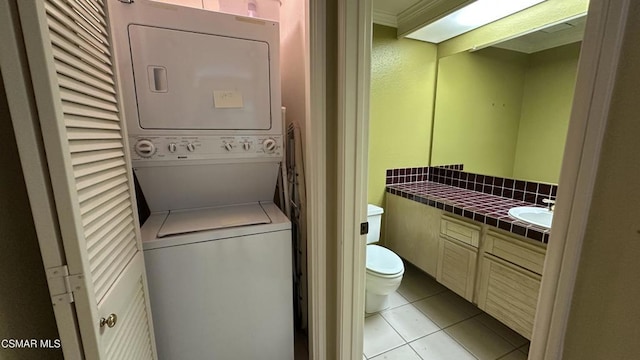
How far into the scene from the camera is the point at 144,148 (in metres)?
1.27

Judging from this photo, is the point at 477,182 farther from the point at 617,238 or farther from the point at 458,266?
the point at 617,238

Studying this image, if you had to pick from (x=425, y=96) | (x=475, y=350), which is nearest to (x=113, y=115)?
(x=475, y=350)

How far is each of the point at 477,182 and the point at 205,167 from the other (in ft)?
7.61

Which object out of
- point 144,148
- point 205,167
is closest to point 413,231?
point 205,167

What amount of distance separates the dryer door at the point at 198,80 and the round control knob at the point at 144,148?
8 centimetres

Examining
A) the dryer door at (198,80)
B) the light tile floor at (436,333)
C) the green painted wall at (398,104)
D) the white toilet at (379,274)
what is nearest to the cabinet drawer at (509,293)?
the light tile floor at (436,333)

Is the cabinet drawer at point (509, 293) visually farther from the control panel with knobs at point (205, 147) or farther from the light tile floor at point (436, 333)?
the control panel with knobs at point (205, 147)

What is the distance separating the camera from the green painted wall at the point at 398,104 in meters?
2.41

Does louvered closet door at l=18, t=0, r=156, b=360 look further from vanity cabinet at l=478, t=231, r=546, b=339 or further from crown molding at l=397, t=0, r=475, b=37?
crown molding at l=397, t=0, r=475, b=37

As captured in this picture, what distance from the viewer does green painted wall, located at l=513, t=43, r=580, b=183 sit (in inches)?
70.6

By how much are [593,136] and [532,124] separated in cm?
202

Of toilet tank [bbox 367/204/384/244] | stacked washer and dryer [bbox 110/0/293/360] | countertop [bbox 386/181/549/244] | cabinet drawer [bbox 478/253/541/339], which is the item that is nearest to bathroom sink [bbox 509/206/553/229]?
countertop [bbox 386/181/549/244]

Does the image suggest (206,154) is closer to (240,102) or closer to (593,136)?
(240,102)

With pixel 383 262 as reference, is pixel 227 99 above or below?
above
